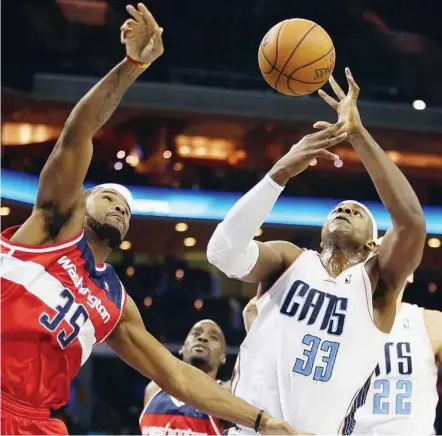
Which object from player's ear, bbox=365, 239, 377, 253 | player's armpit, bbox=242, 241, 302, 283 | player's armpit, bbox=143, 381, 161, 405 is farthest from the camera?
player's armpit, bbox=143, 381, 161, 405

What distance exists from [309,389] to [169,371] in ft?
2.09

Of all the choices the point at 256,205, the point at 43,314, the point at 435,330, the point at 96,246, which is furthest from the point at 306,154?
the point at 435,330

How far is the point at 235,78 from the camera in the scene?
12.7 meters

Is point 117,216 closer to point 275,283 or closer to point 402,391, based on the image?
point 275,283

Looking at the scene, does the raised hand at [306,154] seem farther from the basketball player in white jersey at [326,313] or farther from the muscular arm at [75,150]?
Answer: the muscular arm at [75,150]

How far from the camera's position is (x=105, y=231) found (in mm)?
4027

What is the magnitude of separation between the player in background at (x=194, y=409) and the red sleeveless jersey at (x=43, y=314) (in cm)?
322

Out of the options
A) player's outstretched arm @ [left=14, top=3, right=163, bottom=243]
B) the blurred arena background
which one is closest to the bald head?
player's outstretched arm @ [left=14, top=3, right=163, bottom=243]

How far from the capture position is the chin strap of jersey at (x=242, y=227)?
3922 mm

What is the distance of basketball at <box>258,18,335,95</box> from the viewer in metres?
4.48

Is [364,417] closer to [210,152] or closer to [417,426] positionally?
[417,426]

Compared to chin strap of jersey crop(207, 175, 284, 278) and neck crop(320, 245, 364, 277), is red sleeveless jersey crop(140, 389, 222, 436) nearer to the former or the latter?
neck crop(320, 245, 364, 277)

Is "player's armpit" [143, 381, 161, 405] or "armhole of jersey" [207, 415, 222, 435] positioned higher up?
"player's armpit" [143, 381, 161, 405]

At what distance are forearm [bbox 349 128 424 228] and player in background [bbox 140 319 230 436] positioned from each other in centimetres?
314
